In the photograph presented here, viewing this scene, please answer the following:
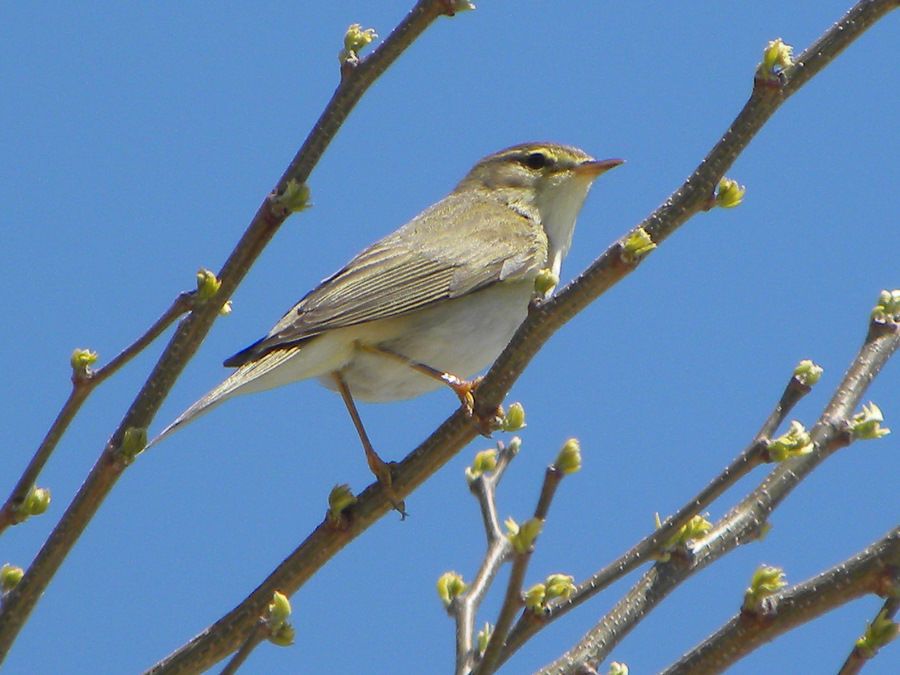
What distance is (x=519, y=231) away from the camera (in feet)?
20.6

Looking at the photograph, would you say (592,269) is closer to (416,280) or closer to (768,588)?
(768,588)

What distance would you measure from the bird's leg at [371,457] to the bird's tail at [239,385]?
0.43 metres

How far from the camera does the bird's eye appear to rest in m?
6.89

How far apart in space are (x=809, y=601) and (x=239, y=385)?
2571mm

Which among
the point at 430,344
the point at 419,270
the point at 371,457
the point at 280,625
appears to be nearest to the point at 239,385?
the point at 371,457

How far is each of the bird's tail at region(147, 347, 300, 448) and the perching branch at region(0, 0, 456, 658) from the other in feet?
3.45

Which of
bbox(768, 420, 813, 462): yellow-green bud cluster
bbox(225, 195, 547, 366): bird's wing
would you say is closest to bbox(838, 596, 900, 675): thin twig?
bbox(768, 420, 813, 462): yellow-green bud cluster

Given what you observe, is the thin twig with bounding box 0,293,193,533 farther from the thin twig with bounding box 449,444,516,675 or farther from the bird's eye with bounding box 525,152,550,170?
the bird's eye with bounding box 525,152,550,170

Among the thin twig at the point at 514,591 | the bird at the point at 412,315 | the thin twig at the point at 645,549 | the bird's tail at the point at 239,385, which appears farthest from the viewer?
the bird at the point at 412,315

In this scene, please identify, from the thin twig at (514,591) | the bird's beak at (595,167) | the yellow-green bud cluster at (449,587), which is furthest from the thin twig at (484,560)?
the bird's beak at (595,167)

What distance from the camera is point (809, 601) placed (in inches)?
102

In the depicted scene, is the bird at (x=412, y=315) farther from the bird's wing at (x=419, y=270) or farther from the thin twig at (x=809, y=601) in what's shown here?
the thin twig at (x=809, y=601)

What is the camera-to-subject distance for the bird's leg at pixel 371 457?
11.8 ft

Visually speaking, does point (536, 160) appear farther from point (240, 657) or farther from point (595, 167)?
point (240, 657)
